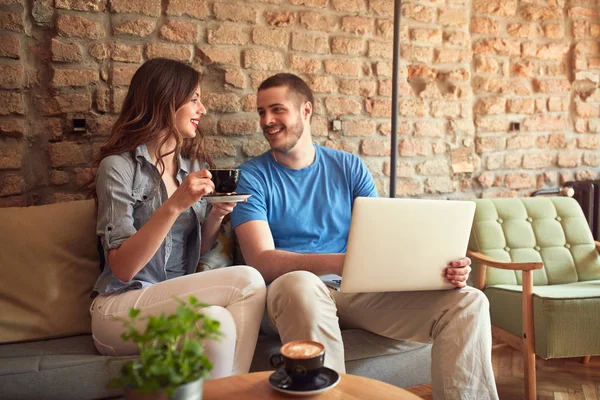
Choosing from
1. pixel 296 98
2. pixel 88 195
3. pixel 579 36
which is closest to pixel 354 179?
pixel 296 98

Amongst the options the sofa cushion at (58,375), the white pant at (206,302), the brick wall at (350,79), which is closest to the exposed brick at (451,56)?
the brick wall at (350,79)

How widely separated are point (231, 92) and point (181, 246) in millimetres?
887

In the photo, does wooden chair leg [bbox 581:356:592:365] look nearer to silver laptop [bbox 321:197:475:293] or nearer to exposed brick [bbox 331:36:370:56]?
silver laptop [bbox 321:197:475:293]

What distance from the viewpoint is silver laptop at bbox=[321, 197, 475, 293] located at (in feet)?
5.31

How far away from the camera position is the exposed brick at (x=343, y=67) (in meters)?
2.86

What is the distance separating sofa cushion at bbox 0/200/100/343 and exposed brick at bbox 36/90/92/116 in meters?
0.48

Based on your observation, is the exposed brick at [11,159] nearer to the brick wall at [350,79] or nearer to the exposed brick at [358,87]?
the brick wall at [350,79]

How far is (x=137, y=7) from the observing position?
246 centimetres

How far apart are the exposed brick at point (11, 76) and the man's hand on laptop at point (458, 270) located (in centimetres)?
180

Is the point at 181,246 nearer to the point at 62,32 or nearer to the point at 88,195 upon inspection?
the point at 88,195

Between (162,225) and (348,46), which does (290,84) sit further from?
(162,225)

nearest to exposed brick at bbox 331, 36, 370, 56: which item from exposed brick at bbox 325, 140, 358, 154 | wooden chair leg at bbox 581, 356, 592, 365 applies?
exposed brick at bbox 325, 140, 358, 154

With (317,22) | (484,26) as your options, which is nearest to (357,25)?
(317,22)

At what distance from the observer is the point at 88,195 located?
7.51ft
